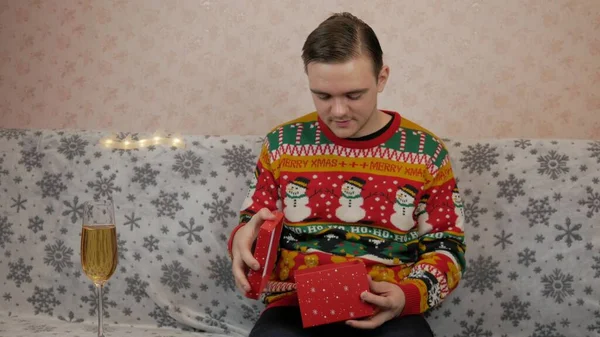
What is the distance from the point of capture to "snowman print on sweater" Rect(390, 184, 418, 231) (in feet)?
5.39

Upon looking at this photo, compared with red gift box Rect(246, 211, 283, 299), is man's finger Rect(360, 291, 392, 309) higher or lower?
lower

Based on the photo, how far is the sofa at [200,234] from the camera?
5.98 ft

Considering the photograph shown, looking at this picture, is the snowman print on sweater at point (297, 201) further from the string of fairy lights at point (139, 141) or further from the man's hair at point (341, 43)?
the string of fairy lights at point (139, 141)

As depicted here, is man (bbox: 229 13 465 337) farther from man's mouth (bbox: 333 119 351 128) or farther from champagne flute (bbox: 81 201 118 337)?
champagne flute (bbox: 81 201 118 337)

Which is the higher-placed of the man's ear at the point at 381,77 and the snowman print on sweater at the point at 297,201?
the man's ear at the point at 381,77

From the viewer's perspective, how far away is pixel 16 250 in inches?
82.9

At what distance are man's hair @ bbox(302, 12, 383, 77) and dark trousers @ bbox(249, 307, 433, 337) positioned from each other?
561 millimetres

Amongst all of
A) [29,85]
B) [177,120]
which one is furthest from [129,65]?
[29,85]

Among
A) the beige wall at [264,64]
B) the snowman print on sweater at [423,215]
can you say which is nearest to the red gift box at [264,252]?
the snowman print on sweater at [423,215]

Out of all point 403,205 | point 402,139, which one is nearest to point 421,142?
point 402,139

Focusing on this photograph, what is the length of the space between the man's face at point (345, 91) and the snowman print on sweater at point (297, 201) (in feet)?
0.54

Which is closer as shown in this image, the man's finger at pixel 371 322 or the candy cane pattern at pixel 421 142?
the man's finger at pixel 371 322

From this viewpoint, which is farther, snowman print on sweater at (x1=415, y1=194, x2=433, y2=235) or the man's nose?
snowman print on sweater at (x1=415, y1=194, x2=433, y2=235)

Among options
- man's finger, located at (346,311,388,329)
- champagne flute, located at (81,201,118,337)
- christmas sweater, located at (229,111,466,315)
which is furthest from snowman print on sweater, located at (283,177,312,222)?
champagne flute, located at (81,201,118,337)
